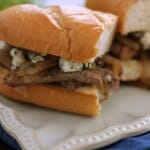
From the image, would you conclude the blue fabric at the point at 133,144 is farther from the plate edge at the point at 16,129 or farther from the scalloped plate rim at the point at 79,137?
the plate edge at the point at 16,129

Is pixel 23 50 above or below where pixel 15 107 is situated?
above

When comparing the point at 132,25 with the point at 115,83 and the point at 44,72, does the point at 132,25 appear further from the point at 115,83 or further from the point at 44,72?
the point at 44,72

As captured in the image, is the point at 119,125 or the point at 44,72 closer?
the point at 119,125

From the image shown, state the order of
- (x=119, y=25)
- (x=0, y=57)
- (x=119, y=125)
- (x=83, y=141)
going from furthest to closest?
(x=119, y=25) → (x=0, y=57) → (x=119, y=125) → (x=83, y=141)

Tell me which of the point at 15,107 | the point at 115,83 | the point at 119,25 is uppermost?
the point at 119,25

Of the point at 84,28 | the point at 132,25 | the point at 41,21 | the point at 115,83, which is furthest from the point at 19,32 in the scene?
the point at 132,25

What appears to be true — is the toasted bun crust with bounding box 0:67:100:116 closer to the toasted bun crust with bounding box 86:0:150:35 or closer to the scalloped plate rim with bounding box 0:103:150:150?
the scalloped plate rim with bounding box 0:103:150:150

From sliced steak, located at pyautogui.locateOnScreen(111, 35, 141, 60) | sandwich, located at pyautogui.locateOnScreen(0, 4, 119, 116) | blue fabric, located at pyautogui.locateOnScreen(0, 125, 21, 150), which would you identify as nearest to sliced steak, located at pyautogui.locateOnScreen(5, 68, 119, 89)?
sandwich, located at pyautogui.locateOnScreen(0, 4, 119, 116)

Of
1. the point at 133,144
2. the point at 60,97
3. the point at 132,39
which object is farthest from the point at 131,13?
the point at 133,144
